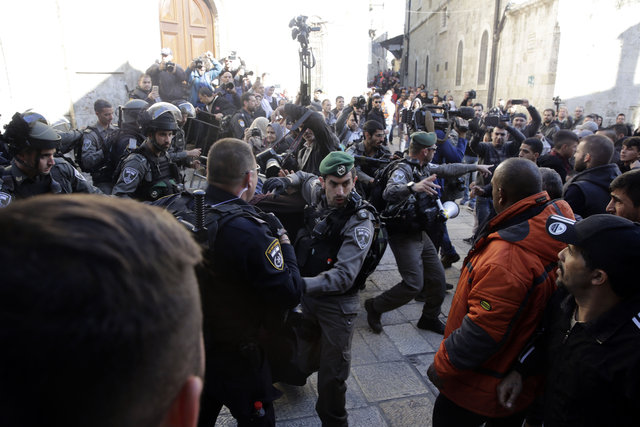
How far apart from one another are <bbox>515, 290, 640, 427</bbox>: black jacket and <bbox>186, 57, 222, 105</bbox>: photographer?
9.55 m

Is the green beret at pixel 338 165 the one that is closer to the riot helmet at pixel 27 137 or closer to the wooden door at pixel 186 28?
the riot helmet at pixel 27 137

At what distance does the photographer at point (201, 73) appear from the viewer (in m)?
9.95

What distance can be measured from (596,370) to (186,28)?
12785mm

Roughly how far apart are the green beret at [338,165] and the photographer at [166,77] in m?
7.95

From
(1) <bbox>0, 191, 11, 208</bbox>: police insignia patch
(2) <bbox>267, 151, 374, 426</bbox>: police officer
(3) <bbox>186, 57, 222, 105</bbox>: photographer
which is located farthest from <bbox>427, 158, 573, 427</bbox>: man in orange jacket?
(3) <bbox>186, 57, 222, 105</bbox>: photographer

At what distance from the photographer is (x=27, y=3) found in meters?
8.16

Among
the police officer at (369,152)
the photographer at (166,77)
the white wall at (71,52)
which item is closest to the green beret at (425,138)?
the police officer at (369,152)

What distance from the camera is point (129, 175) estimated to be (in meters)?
3.74

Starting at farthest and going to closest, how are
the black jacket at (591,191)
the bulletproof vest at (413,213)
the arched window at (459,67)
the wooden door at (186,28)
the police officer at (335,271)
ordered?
the arched window at (459,67) → the wooden door at (186,28) → the bulletproof vest at (413,213) → the black jacket at (591,191) → the police officer at (335,271)

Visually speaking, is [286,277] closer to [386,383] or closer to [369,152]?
[386,383]

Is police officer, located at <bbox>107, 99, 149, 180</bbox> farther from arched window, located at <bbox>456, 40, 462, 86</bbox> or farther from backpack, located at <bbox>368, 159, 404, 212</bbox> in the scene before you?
arched window, located at <bbox>456, 40, 462, 86</bbox>

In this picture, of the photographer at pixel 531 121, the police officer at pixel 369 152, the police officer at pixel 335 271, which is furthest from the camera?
the photographer at pixel 531 121

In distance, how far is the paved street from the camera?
10.1 feet

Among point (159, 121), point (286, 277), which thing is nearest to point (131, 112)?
point (159, 121)
